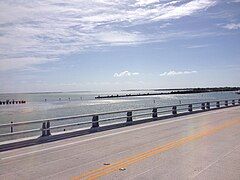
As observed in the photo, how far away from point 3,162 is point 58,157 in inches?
64.1

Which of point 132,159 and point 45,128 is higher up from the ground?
point 45,128

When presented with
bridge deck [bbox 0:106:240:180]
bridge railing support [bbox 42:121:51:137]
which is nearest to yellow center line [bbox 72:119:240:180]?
bridge deck [bbox 0:106:240:180]

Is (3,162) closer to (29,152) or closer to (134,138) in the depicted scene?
(29,152)

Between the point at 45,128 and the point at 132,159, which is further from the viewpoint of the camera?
the point at 45,128

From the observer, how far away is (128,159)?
1082 cm

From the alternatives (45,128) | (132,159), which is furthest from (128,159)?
(45,128)

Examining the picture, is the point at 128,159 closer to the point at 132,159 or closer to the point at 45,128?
the point at 132,159

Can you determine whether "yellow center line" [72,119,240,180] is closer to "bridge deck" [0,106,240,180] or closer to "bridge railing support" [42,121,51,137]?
"bridge deck" [0,106,240,180]

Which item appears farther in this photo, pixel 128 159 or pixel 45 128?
pixel 45 128

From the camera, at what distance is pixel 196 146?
13281 millimetres

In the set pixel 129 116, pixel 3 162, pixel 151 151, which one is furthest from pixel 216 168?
pixel 129 116

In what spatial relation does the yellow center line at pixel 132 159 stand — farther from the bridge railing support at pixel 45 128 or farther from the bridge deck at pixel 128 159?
the bridge railing support at pixel 45 128

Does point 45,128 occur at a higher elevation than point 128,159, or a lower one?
higher

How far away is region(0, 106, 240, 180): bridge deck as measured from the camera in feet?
29.1
